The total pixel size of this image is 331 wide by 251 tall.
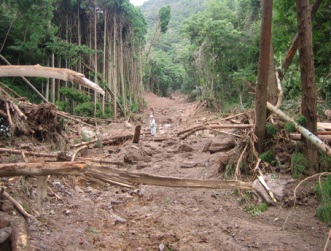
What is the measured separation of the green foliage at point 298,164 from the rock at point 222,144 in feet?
9.00

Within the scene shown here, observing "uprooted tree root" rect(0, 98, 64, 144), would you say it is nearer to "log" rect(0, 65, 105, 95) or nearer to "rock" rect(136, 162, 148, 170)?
"rock" rect(136, 162, 148, 170)

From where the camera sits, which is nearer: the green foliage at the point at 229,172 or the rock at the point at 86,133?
the green foliage at the point at 229,172

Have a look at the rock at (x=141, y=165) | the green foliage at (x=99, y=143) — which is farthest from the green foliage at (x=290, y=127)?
the green foliage at (x=99, y=143)

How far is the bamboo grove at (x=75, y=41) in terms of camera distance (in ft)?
59.7

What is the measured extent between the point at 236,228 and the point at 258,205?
36.8 inches

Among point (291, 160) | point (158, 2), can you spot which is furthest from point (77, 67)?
point (158, 2)

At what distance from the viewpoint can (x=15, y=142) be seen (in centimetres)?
839

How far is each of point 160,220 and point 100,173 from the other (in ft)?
9.30

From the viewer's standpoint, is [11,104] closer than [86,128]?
Yes

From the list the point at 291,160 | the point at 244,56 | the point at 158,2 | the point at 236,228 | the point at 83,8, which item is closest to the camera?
the point at 236,228

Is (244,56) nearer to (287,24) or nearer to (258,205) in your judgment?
(287,24)

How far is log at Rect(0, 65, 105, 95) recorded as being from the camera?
3.17 metres

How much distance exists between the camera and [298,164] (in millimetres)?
6047

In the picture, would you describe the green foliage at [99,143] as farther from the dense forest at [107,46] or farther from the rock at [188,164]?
the dense forest at [107,46]
